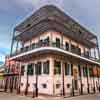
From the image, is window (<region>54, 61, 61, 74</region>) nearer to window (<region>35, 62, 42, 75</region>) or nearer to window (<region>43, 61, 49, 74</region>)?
window (<region>43, 61, 49, 74</region>)

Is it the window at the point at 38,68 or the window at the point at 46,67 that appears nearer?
the window at the point at 46,67

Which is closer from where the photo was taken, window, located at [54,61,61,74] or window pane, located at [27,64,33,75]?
window, located at [54,61,61,74]

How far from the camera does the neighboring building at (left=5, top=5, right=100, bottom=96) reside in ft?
58.0

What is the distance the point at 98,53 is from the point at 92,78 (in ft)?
16.9

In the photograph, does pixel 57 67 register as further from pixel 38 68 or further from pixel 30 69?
pixel 30 69

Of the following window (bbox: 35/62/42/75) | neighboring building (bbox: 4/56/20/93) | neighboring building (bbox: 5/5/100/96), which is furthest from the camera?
neighboring building (bbox: 4/56/20/93)

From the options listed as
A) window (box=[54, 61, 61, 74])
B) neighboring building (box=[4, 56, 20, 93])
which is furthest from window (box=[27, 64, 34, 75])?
window (box=[54, 61, 61, 74])

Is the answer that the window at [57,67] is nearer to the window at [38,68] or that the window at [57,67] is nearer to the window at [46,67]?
the window at [46,67]

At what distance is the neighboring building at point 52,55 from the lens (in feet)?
58.0

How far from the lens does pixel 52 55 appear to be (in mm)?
18266

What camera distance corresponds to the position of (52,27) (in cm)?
1928

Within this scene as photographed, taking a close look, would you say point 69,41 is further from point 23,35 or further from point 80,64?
point 23,35

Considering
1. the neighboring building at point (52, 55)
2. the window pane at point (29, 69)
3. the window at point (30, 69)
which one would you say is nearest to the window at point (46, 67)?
the neighboring building at point (52, 55)

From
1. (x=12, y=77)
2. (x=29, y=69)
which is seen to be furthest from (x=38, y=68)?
(x=12, y=77)
